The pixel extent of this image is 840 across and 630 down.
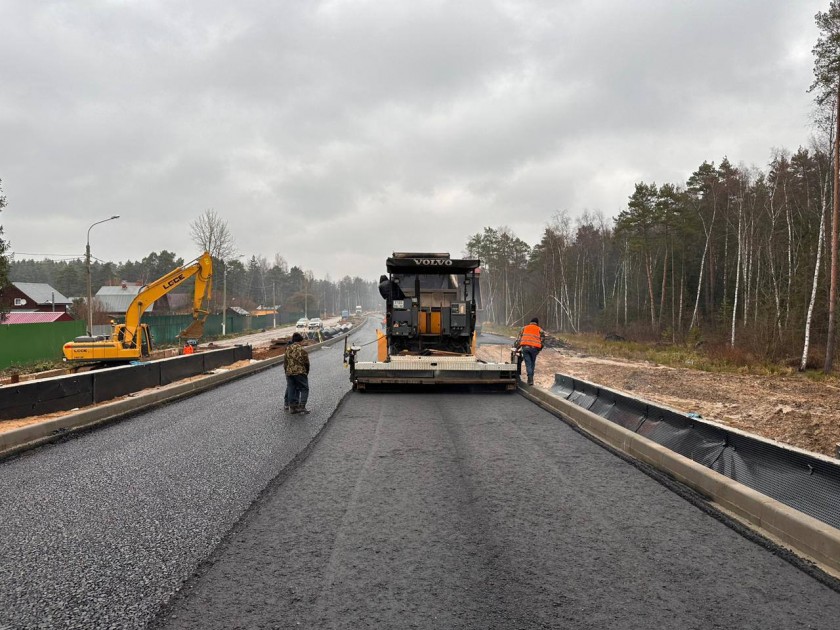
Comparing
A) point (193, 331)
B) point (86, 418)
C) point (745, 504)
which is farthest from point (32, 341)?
point (745, 504)

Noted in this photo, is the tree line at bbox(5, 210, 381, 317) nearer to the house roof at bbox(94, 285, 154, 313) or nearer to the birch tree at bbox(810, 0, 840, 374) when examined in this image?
the house roof at bbox(94, 285, 154, 313)

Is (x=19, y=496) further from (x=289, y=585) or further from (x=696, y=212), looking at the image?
(x=696, y=212)

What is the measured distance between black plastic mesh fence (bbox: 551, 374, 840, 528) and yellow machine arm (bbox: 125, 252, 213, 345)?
14.5 metres

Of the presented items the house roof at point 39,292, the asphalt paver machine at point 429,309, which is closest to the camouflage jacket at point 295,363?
the asphalt paver machine at point 429,309

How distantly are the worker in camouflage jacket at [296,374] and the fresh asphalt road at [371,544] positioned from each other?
2.56 meters

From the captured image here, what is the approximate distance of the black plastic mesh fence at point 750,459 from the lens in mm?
4367

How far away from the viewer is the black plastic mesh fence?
4.37 m

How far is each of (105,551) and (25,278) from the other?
518ft

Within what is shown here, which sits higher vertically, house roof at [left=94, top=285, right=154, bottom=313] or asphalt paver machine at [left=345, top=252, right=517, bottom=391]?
house roof at [left=94, top=285, right=154, bottom=313]

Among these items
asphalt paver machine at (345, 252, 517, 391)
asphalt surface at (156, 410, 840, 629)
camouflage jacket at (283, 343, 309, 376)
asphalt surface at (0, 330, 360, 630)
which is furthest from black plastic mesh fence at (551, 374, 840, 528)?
camouflage jacket at (283, 343, 309, 376)

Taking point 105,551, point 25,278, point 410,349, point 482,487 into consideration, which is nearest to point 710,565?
point 482,487

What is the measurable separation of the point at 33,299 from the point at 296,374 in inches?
2660

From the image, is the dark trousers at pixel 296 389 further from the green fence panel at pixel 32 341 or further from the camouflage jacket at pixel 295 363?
the green fence panel at pixel 32 341

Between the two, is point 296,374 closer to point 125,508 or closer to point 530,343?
point 125,508
